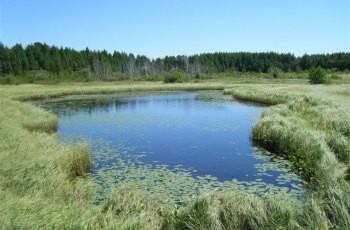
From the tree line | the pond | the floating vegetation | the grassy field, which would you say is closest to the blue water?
the pond

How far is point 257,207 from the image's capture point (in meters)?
8.88

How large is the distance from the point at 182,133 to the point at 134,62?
11669 centimetres

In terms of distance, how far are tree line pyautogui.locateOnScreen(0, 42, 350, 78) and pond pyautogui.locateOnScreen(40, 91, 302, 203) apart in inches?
2819

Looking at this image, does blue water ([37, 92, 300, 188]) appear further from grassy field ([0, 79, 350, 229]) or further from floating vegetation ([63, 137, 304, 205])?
grassy field ([0, 79, 350, 229])

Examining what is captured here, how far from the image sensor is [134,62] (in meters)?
140

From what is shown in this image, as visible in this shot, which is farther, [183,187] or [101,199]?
[183,187]

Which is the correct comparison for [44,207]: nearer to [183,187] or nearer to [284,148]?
[183,187]

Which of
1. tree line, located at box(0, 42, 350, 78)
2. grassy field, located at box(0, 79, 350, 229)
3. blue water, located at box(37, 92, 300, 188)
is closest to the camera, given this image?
grassy field, located at box(0, 79, 350, 229)

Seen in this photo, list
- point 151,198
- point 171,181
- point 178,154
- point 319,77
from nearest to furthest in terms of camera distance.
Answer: point 151,198 → point 171,181 → point 178,154 → point 319,77

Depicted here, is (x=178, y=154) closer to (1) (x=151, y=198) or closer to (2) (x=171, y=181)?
(2) (x=171, y=181)

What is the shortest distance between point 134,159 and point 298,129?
677 centimetres

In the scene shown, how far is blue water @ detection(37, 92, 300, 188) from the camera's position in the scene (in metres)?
17.2

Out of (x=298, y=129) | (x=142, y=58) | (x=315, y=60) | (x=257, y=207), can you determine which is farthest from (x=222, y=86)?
(x=142, y=58)

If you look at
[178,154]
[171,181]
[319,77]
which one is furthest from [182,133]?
[319,77]
